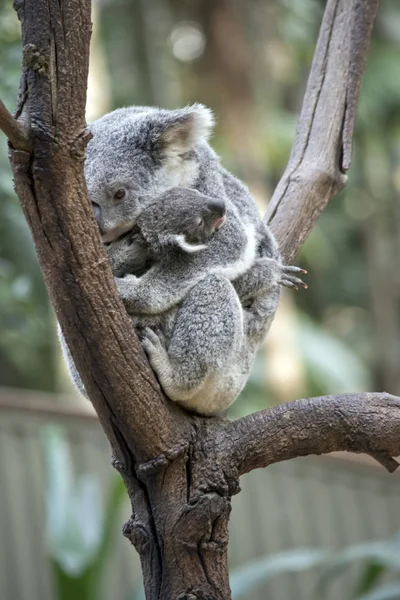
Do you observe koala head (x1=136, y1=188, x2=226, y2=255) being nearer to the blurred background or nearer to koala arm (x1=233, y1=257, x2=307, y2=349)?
koala arm (x1=233, y1=257, x2=307, y2=349)

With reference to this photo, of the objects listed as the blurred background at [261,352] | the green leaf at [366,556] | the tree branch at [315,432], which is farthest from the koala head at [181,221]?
Answer: the green leaf at [366,556]

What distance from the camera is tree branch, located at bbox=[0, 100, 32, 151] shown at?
191 centimetres

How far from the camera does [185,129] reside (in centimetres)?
283

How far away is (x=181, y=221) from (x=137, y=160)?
298mm

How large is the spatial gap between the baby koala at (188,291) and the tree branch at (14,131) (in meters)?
0.74

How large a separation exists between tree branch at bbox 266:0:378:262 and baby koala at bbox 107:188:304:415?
58cm

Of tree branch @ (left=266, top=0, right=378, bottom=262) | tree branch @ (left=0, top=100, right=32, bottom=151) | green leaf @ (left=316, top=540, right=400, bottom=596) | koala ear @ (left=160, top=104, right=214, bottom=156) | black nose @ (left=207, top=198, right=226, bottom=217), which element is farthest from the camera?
green leaf @ (left=316, top=540, right=400, bottom=596)

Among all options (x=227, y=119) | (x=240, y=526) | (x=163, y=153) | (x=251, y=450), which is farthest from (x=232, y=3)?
(x=251, y=450)

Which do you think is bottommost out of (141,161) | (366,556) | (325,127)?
(366,556)

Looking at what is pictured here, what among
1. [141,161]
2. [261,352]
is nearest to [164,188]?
[141,161]

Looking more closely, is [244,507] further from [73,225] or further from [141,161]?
[73,225]

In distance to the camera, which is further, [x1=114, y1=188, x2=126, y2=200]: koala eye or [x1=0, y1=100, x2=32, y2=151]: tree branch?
[x1=114, y1=188, x2=126, y2=200]: koala eye

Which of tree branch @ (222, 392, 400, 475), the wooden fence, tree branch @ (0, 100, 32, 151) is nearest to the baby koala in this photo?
tree branch @ (222, 392, 400, 475)

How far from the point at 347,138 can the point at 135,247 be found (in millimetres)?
1203
